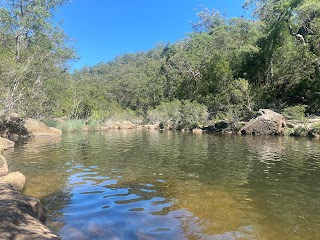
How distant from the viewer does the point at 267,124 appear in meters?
28.7

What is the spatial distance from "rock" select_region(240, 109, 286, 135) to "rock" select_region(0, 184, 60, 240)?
25.6 meters

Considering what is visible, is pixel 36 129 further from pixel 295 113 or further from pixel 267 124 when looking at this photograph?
pixel 295 113

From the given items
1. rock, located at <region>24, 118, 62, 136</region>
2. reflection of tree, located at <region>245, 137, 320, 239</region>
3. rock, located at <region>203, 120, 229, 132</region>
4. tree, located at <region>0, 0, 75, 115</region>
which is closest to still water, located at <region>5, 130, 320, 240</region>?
reflection of tree, located at <region>245, 137, 320, 239</region>

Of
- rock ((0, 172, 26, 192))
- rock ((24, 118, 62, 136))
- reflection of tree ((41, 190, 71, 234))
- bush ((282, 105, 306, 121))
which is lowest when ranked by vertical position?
reflection of tree ((41, 190, 71, 234))

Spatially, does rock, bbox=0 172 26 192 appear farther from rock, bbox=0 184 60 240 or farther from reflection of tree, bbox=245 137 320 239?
reflection of tree, bbox=245 137 320 239

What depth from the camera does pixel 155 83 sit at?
77812 mm

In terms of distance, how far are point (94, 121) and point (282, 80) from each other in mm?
27795

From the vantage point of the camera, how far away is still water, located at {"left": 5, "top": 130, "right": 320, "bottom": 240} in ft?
19.6

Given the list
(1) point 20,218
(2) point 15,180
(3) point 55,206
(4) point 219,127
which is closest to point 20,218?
(1) point 20,218

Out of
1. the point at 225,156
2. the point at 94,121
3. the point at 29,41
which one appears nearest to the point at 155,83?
the point at 94,121

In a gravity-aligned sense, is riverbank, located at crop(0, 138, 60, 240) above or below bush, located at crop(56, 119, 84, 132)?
below

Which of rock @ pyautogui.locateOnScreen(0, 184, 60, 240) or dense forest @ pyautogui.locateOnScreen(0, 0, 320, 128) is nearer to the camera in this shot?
rock @ pyautogui.locateOnScreen(0, 184, 60, 240)

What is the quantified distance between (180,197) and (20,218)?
14.1 feet

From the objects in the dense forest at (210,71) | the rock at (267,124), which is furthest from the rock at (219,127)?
the rock at (267,124)
